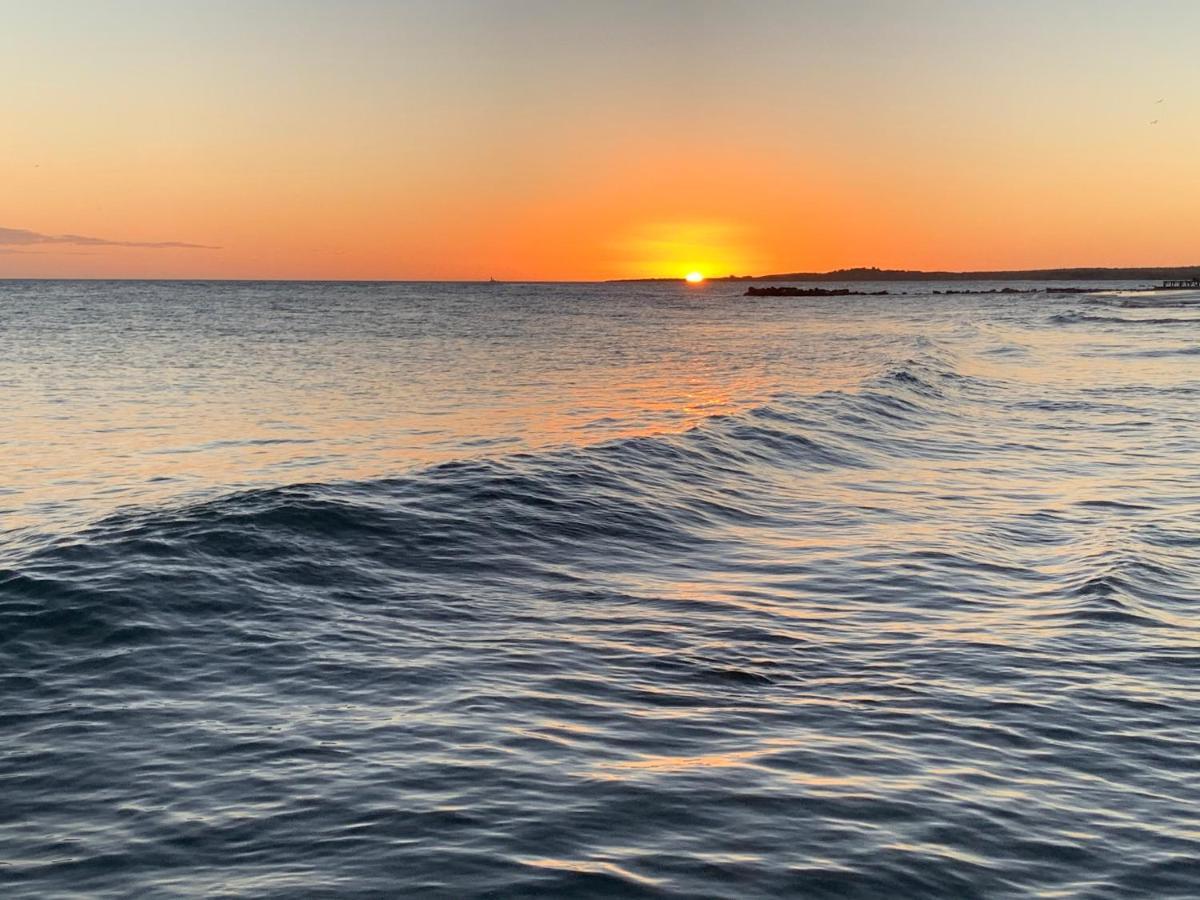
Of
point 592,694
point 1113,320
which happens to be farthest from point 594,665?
point 1113,320

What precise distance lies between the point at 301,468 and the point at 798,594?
426 inches

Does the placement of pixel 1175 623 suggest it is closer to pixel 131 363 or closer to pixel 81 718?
pixel 81 718

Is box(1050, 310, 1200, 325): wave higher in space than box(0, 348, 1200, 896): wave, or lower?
higher

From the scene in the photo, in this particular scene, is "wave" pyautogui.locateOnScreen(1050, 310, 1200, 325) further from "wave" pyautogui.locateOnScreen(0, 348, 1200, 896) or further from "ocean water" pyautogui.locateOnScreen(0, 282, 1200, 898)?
"wave" pyautogui.locateOnScreen(0, 348, 1200, 896)

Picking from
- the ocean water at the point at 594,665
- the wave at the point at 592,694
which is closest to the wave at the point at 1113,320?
the ocean water at the point at 594,665

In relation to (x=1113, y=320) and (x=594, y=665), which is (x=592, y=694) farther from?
(x=1113, y=320)

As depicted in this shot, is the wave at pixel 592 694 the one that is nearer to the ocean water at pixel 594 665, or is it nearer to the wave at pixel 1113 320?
the ocean water at pixel 594 665

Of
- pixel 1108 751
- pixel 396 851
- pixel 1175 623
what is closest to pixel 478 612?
pixel 396 851

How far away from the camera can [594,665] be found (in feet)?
31.4

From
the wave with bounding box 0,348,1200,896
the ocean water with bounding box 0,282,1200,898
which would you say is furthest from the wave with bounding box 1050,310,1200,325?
the wave with bounding box 0,348,1200,896

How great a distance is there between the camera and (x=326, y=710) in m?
8.46

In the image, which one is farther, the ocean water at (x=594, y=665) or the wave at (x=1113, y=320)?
the wave at (x=1113, y=320)

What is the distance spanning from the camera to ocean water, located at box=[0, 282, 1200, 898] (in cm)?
629

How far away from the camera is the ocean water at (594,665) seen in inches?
248
